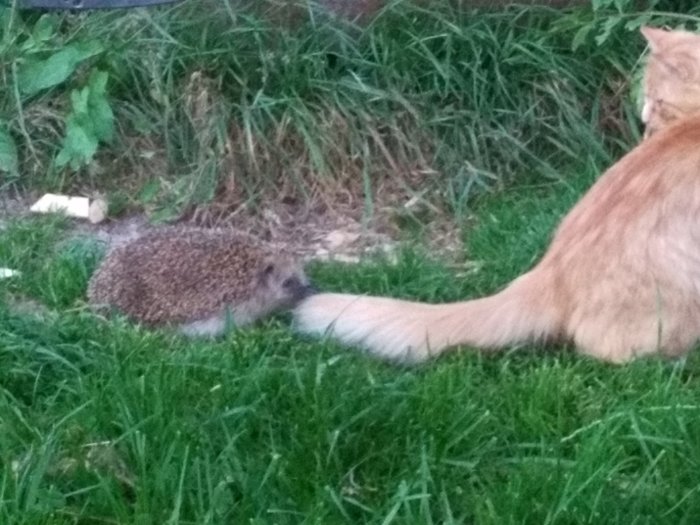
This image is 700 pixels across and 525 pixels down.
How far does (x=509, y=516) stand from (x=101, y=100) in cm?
298

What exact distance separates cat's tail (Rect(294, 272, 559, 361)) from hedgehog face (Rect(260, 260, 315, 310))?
0.30 metres

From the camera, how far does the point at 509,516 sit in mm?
2625

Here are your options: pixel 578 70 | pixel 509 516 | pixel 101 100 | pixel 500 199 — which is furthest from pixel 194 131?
pixel 509 516

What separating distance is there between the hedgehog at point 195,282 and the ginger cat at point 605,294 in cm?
23

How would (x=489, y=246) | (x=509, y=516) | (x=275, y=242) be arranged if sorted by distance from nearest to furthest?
(x=509, y=516) < (x=489, y=246) < (x=275, y=242)

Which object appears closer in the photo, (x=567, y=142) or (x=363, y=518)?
(x=363, y=518)

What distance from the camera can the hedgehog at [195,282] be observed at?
12.8 feet

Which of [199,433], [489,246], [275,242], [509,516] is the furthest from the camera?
[275,242]

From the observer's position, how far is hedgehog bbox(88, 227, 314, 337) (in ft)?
12.8

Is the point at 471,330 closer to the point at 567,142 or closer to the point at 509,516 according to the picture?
the point at 509,516

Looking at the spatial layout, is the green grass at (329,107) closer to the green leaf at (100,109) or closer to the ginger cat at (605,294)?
the green leaf at (100,109)

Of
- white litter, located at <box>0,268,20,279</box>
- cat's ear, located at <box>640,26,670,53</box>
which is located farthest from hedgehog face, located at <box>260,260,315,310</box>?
cat's ear, located at <box>640,26,670,53</box>

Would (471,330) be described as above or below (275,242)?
above

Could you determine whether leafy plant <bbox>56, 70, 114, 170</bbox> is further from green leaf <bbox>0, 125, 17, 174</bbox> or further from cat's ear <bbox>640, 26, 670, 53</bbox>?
cat's ear <bbox>640, 26, 670, 53</bbox>
